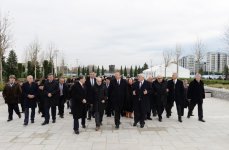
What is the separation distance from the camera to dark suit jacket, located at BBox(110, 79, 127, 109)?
9859mm

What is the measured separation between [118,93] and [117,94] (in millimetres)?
46

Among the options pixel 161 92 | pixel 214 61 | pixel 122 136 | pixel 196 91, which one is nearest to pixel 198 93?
pixel 196 91

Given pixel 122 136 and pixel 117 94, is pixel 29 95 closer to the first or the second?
pixel 117 94

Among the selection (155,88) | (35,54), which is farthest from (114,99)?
(35,54)

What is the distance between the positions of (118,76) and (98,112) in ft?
4.41

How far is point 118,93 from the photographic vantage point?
9.88m

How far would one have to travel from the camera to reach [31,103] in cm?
1062

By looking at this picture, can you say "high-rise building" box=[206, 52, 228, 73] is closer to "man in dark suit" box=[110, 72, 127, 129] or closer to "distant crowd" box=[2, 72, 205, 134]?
"distant crowd" box=[2, 72, 205, 134]

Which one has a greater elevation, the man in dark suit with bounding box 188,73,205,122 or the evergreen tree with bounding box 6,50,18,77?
the evergreen tree with bounding box 6,50,18,77

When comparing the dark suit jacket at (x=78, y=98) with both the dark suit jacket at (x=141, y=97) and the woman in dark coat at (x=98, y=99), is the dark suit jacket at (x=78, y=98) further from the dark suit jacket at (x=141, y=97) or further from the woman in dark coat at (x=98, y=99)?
the dark suit jacket at (x=141, y=97)

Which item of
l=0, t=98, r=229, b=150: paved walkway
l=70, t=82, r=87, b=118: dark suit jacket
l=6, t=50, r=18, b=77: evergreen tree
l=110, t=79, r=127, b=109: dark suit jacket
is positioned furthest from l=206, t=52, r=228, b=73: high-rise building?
l=70, t=82, r=87, b=118: dark suit jacket

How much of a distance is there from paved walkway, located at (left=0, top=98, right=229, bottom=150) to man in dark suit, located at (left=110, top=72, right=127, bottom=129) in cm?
50

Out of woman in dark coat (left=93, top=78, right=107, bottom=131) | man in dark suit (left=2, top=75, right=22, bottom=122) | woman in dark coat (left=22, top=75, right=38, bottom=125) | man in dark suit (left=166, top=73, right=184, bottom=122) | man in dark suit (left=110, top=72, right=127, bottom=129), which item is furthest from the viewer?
man in dark suit (left=2, top=75, right=22, bottom=122)

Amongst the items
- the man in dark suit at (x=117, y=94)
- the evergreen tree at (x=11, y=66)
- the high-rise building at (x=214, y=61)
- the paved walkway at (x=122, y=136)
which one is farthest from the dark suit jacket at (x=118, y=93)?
the high-rise building at (x=214, y=61)
